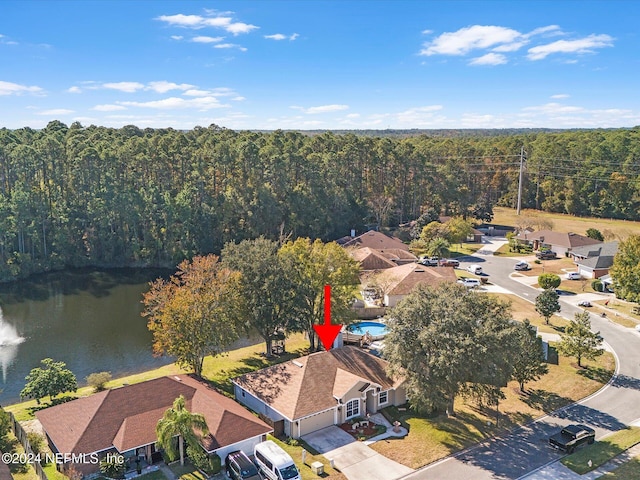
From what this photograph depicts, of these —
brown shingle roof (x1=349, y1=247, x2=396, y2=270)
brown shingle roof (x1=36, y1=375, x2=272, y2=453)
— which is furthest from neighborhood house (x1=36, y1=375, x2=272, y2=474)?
brown shingle roof (x1=349, y1=247, x2=396, y2=270)

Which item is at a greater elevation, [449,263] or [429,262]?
[429,262]

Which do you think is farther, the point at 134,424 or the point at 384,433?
the point at 384,433

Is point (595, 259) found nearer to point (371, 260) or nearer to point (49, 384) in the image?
point (371, 260)

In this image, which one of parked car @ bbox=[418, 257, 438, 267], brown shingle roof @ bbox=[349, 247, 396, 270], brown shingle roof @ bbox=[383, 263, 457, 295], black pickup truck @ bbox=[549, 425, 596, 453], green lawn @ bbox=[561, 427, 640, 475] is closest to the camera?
green lawn @ bbox=[561, 427, 640, 475]

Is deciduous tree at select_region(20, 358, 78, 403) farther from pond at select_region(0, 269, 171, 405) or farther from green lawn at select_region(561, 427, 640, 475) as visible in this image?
green lawn at select_region(561, 427, 640, 475)

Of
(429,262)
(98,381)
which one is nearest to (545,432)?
(98,381)

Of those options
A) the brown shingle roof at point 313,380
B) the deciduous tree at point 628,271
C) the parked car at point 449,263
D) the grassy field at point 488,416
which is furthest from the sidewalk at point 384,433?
the parked car at point 449,263

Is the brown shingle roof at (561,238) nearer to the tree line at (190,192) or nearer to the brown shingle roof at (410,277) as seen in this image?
the tree line at (190,192)
